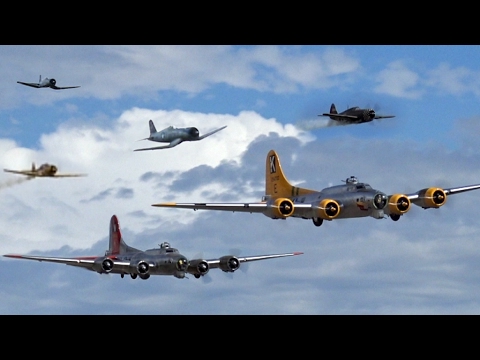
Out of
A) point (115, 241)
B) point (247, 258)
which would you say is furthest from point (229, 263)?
point (115, 241)

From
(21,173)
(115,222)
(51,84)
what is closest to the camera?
(21,173)

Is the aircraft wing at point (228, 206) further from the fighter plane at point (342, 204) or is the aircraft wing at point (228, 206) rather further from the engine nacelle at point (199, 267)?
the engine nacelle at point (199, 267)

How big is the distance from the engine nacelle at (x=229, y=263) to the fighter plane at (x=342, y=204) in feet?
46.1

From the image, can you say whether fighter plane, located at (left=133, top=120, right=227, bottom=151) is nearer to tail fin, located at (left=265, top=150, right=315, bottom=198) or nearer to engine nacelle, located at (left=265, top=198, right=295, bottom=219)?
tail fin, located at (left=265, top=150, right=315, bottom=198)

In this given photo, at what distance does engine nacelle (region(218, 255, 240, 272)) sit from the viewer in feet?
433

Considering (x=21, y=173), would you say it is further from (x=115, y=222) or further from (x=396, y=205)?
(x=115, y=222)

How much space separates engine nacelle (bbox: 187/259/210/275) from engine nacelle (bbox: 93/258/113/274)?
994 cm

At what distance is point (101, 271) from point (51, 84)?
78.2ft

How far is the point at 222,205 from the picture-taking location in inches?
4427

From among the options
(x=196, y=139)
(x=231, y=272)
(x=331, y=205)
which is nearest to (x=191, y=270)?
(x=231, y=272)

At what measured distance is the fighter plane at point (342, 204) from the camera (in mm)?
109500

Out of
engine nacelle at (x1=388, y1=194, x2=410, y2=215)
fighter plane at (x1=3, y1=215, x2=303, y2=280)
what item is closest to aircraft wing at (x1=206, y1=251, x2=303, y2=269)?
fighter plane at (x1=3, y1=215, x2=303, y2=280)

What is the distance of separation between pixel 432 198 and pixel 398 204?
540cm

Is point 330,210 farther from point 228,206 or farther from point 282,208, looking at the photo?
point 228,206
